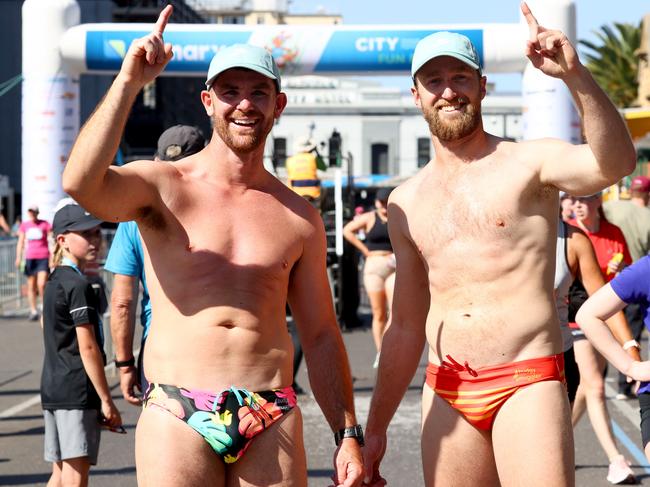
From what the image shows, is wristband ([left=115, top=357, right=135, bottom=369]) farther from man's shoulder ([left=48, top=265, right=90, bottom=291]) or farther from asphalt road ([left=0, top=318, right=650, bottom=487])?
asphalt road ([left=0, top=318, right=650, bottom=487])

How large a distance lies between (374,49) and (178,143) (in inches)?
338

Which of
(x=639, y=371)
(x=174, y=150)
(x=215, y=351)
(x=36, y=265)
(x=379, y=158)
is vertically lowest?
(x=36, y=265)

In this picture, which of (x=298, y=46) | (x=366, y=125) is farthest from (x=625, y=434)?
(x=366, y=125)

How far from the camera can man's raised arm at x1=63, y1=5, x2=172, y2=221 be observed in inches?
139

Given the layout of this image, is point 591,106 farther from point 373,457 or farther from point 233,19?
point 233,19

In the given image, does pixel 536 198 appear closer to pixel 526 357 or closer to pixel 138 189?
pixel 526 357

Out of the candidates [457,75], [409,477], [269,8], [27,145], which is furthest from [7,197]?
[269,8]

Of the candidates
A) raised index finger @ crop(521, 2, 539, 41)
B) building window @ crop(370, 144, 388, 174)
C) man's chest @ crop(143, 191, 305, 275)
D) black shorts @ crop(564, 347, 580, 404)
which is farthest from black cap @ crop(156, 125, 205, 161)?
building window @ crop(370, 144, 388, 174)

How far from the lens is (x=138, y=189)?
3.85 metres

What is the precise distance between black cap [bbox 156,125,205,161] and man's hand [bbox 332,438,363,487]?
2.23 m

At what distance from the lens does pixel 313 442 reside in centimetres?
886

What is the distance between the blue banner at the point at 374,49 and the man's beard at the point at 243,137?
33.6ft

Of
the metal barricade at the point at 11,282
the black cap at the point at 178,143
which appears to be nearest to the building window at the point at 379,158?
the metal barricade at the point at 11,282

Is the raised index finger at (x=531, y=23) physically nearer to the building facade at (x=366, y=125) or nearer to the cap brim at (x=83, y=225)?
the cap brim at (x=83, y=225)
